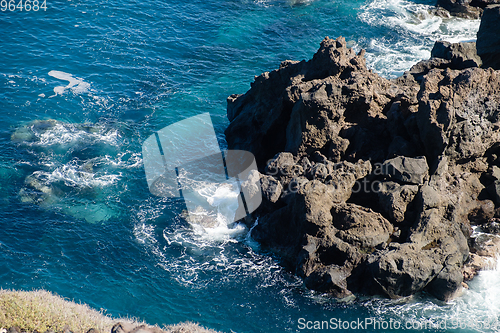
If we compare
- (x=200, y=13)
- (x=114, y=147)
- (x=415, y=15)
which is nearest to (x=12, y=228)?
(x=114, y=147)

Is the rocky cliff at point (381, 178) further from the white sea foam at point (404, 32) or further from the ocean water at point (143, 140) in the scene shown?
the white sea foam at point (404, 32)

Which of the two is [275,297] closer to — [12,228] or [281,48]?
[12,228]

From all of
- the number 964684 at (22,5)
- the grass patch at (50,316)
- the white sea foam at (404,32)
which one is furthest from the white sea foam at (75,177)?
the number 964684 at (22,5)

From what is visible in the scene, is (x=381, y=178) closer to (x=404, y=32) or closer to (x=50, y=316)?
(x=50, y=316)

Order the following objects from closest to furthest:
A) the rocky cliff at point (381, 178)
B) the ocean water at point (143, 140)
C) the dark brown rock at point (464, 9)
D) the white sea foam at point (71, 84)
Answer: the ocean water at point (143, 140) < the rocky cliff at point (381, 178) < the white sea foam at point (71, 84) < the dark brown rock at point (464, 9)

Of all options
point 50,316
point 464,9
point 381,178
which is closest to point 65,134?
point 50,316

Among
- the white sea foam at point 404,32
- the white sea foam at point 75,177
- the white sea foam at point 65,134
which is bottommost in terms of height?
the white sea foam at point 75,177
